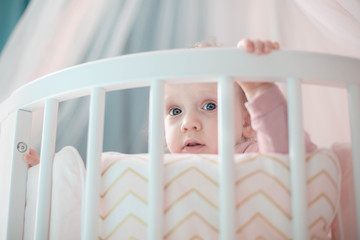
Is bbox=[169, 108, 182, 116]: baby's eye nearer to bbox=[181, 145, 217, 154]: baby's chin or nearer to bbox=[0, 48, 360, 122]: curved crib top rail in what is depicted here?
bbox=[181, 145, 217, 154]: baby's chin

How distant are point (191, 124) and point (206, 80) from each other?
42 centimetres

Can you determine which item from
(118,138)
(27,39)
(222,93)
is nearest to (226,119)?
(222,93)

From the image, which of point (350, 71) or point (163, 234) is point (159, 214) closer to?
point (163, 234)

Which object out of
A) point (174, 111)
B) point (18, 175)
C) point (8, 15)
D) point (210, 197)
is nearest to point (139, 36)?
point (8, 15)

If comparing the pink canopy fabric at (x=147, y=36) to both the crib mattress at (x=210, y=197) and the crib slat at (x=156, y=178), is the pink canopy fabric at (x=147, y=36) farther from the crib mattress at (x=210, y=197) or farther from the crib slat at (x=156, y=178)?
the crib slat at (x=156, y=178)

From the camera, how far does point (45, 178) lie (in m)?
0.73

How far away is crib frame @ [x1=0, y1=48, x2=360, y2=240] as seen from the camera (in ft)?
1.93

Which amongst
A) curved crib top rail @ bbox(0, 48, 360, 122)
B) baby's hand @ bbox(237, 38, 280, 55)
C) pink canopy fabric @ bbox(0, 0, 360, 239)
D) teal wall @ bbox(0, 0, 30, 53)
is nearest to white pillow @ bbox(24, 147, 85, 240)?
curved crib top rail @ bbox(0, 48, 360, 122)

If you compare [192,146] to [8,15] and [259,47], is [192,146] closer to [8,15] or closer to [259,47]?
[259,47]

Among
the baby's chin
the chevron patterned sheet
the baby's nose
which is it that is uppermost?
the baby's nose

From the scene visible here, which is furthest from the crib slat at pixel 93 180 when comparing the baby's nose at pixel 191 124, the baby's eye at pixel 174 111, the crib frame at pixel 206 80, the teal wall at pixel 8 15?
the teal wall at pixel 8 15

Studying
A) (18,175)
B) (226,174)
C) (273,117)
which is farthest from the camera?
(18,175)

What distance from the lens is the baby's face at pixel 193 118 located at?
42.0 inches

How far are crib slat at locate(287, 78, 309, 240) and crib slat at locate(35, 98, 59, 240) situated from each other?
0.44 meters
